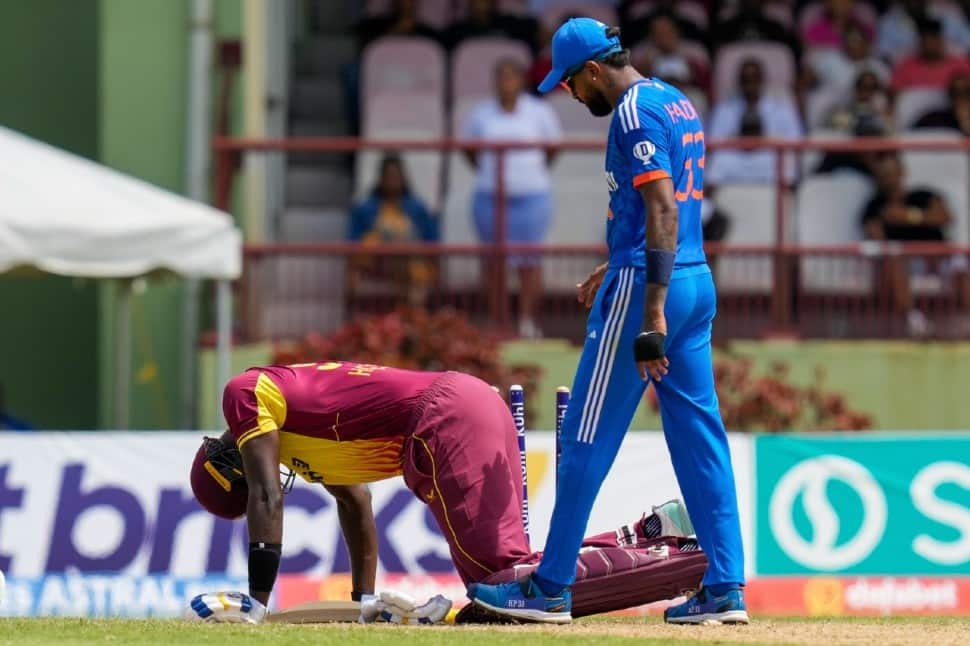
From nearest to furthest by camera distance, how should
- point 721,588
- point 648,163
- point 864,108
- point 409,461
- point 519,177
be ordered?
point 648,163 → point 721,588 → point 409,461 → point 519,177 → point 864,108

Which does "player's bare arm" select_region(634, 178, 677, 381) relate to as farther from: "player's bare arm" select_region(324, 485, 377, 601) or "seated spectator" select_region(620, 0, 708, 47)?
"seated spectator" select_region(620, 0, 708, 47)

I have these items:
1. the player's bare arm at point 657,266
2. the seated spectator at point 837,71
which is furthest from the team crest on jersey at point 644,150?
the seated spectator at point 837,71

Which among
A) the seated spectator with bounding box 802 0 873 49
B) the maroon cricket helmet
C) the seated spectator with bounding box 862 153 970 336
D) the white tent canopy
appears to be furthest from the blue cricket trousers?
the seated spectator with bounding box 802 0 873 49

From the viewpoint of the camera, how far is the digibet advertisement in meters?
12.0

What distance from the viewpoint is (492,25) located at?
17.6 m

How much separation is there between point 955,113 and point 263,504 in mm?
9969

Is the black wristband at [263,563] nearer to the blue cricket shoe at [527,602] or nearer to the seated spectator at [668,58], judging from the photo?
the blue cricket shoe at [527,602]

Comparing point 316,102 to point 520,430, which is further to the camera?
point 316,102

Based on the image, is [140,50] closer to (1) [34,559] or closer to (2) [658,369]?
(1) [34,559]

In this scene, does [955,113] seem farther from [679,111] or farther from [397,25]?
[679,111]

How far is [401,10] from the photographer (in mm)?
17578

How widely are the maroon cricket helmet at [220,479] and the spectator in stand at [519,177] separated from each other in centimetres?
688

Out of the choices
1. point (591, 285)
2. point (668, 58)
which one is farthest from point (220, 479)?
point (668, 58)

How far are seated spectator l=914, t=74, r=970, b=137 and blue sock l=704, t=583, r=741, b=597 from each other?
9.27 metres
